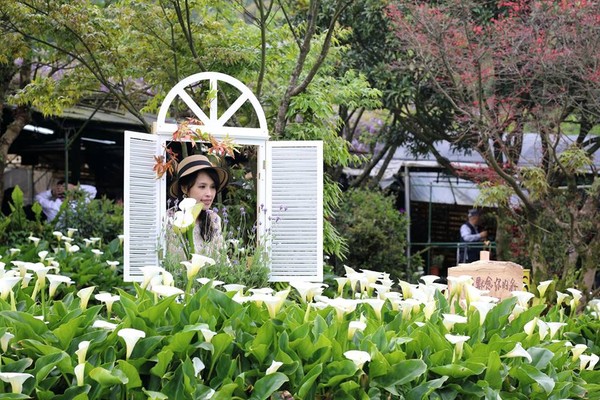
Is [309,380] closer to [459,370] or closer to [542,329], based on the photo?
[459,370]

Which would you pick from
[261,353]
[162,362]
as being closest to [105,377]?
[162,362]

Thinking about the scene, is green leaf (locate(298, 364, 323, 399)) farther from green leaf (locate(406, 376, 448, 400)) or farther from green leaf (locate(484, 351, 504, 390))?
green leaf (locate(484, 351, 504, 390))

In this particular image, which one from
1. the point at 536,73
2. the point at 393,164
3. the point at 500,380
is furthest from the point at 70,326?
the point at 393,164

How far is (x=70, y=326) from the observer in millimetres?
2574

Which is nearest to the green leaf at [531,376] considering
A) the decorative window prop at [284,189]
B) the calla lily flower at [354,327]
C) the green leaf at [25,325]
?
the calla lily flower at [354,327]

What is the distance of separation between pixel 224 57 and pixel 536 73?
10.5ft

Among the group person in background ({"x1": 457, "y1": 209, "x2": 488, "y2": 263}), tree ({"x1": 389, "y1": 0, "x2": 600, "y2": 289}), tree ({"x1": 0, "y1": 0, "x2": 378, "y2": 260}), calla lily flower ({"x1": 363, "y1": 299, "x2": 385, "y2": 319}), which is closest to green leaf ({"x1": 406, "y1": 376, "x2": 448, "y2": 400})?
calla lily flower ({"x1": 363, "y1": 299, "x2": 385, "y2": 319})

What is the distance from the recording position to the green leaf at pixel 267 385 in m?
2.43

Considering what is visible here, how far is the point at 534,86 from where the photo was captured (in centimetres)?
930

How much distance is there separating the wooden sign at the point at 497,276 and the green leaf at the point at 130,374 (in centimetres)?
314

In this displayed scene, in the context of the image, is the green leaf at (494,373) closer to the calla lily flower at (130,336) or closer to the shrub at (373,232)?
the calla lily flower at (130,336)

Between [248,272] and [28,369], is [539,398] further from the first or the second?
[248,272]

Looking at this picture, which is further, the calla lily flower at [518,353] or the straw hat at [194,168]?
the straw hat at [194,168]

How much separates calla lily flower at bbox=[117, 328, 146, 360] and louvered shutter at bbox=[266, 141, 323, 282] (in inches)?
103
